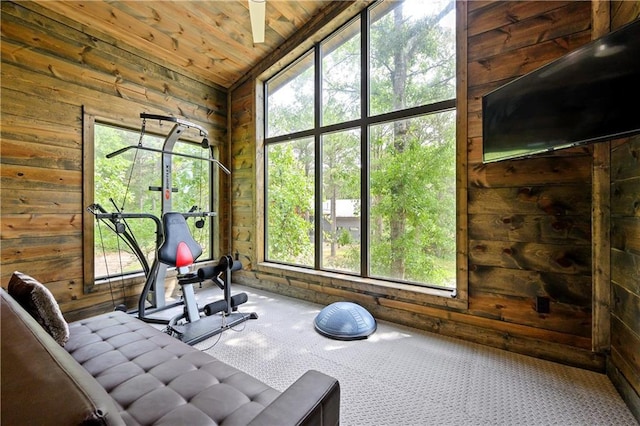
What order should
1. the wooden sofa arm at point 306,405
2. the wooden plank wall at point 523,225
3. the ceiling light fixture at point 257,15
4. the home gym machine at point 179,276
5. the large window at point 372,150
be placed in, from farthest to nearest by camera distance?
the large window at point 372,150 < the home gym machine at point 179,276 < the wooden plank wall at point 523,225 < the ceiling light fixture at point 257,15 < the wooden sofa arm at point 306,405

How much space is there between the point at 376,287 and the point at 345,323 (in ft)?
1.86

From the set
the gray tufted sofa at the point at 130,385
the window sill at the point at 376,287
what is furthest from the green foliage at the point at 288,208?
the gray tufted sofa at the point at 130,385

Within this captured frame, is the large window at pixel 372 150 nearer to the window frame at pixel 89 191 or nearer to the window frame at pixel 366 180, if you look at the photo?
the window frame at pixel 366 180

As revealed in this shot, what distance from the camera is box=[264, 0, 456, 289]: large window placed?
8.95ft

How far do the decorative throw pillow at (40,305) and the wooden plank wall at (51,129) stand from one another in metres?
1.53

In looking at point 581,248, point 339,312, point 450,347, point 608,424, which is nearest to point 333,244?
point 339,312

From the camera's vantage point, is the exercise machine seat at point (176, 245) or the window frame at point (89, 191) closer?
the exercise machine seat at point (176, 245)

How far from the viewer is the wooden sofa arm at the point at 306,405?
2.66 ft

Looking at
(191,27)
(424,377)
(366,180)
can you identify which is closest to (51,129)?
(191,27)

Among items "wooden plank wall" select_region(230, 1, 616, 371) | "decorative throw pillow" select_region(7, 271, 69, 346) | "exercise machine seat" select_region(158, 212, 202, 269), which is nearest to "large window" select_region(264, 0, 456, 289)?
"wooden plank wall" select_region(230, 1, 616, 371)

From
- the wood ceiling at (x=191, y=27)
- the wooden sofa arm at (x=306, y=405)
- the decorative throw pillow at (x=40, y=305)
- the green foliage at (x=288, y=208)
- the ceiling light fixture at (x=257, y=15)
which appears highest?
the wood ceiling at (x=191, y=27)

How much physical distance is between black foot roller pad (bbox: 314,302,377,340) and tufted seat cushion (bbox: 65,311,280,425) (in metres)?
1.31

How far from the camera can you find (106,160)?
3.13m

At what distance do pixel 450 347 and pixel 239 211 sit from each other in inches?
131
